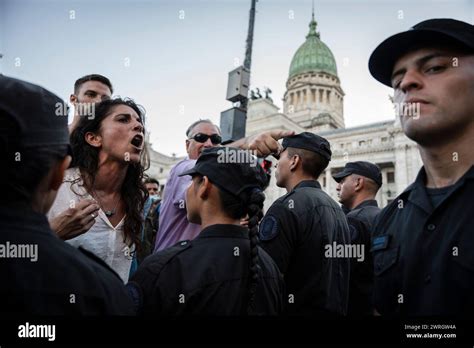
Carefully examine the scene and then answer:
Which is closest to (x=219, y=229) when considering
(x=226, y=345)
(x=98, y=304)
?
(x=226, y=345)

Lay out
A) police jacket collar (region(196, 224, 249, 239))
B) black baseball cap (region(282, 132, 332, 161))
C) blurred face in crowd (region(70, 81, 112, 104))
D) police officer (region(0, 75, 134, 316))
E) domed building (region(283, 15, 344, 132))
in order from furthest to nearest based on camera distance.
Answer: domed building (region(283, 15, 344, 132)), blurred face in crowd (region(70, 81, 112, 104)), black baseball cap (region(282, 132, 332, 161)), police jacket collar (region(196, 224, 249, 239)), police officer (region(0, 75, 134, 316))

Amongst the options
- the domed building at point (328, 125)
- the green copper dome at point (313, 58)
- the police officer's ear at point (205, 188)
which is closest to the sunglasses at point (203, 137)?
the police officer's ear at point (205, 188)

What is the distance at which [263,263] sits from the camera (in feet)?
8.03

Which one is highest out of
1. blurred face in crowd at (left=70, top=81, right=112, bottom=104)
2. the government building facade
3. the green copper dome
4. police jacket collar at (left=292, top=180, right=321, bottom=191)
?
the green copper dome

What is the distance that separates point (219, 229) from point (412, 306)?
1171mm

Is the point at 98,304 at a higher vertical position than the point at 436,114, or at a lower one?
lower

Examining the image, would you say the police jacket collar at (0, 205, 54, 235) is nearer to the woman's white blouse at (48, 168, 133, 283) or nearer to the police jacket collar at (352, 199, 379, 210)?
the woman's white blouse at (48, 168, 133, 283)

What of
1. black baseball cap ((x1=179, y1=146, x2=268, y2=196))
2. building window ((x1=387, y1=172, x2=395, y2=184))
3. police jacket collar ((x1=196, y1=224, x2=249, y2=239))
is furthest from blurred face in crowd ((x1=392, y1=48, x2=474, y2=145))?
building window ((x1=387, y1=172, x2=395, y2=184))

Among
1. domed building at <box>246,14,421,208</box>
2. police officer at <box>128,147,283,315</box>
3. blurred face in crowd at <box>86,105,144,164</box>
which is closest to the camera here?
police officer at <box>128,147,283,315</box>

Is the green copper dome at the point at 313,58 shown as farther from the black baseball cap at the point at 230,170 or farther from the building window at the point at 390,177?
the black baseball cap at the point at 230,170

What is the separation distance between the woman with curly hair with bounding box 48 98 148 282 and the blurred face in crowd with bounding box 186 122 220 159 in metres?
0.89

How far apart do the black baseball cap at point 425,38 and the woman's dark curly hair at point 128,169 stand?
2.36 meters

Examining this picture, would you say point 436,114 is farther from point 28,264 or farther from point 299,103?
point 299,103

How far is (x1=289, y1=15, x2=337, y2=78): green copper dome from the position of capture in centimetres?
6694
